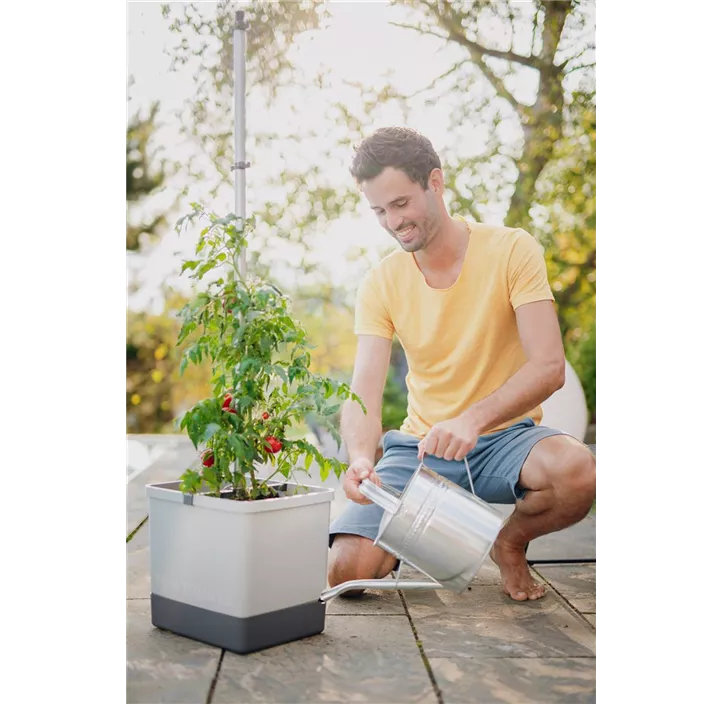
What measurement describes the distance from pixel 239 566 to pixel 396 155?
102 cm

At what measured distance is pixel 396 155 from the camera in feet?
6.53

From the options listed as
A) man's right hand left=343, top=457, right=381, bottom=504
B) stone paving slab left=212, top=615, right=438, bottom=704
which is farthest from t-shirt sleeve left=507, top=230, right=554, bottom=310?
stone paving slab left=212, top=615, right=438, bottom=704

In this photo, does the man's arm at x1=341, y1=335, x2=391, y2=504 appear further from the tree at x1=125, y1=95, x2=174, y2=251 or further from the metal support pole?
the tree at x1=125, y1=95, x2=174, y2=251

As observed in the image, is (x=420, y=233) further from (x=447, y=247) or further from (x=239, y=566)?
(x=239, y=566)

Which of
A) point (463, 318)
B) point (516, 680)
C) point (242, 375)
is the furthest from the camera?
point (463, 318)

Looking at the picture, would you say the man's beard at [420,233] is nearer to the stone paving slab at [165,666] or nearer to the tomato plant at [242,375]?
the tomato plant at [242,375]

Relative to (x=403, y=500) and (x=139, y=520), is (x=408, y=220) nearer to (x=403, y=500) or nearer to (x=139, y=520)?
(x=403, y=500)

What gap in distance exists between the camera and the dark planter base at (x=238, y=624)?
1500 millimetres

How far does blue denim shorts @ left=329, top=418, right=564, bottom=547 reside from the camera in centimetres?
191

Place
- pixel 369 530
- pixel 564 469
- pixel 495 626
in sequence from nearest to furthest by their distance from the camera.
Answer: pixel 495 626 < pixel 564 469 < pixel 369 530

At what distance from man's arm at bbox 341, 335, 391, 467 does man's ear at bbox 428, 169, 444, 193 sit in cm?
39

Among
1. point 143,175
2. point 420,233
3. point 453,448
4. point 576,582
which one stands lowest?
point 576,582

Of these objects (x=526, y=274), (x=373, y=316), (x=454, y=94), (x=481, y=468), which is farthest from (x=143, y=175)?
(x=481, y=468)
